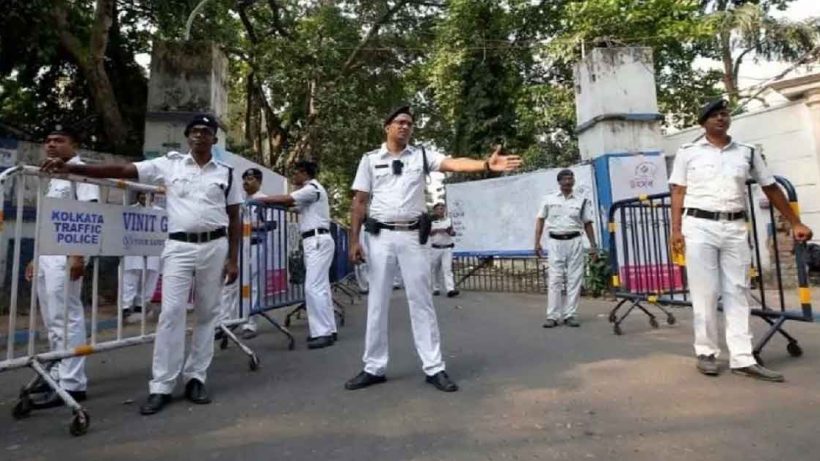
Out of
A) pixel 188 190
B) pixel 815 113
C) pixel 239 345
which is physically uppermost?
pixel 815 113

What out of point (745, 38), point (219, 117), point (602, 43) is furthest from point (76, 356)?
point (745, 38)

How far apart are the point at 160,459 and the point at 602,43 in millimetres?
10494

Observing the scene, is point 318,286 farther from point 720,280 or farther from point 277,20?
point 277,20

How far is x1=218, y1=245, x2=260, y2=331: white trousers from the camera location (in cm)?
580

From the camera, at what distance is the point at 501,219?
38.4 ft

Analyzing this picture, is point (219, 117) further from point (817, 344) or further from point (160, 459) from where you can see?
point (817, 344)

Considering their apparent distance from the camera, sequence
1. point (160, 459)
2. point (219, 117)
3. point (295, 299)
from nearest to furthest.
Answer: point (160, 459)
point (295, 299)
point (219, 117)

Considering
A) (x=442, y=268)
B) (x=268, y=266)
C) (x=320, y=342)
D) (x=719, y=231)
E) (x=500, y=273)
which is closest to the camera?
(x=719, y=231)

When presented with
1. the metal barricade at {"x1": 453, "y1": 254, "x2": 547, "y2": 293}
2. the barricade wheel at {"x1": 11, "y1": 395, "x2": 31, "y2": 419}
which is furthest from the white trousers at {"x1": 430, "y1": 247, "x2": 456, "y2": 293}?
the barricade wheel at {"x1": 11, "y1": 395, "x2": 31, "y2": 419}

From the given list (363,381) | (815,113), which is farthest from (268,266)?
(815,113)

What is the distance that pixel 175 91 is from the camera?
863cm

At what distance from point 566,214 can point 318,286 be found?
2.89 metres

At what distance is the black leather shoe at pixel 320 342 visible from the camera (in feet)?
18.4

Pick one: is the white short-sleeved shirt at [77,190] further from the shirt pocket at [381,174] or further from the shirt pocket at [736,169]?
the shirt pocket at [736,169]
